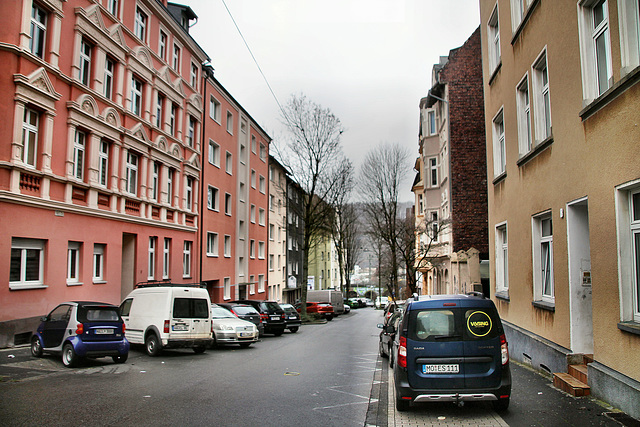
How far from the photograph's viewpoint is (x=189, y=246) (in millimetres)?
27703

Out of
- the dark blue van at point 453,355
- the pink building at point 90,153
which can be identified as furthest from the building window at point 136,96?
the dark blue van at point 453,355

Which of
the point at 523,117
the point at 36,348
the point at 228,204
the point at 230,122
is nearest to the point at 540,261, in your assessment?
the point at 523,117

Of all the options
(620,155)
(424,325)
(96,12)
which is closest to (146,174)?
(96,12)

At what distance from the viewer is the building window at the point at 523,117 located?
1270 centimetres

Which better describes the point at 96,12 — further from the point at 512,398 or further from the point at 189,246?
the point at 512,398

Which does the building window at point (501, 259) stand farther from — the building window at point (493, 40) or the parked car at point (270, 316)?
the parked car at point (270, 316)

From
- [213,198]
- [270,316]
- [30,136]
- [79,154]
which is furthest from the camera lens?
[213,198]

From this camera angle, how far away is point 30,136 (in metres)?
15.2

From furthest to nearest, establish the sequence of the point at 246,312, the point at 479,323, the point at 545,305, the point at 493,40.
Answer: the point at 246,312 → the point at 493,40 → the point at 545,305 → the point at 479,323

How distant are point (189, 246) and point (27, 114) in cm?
1361

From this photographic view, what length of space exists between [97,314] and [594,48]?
39.0ft

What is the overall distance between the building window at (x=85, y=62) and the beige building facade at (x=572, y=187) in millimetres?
13801

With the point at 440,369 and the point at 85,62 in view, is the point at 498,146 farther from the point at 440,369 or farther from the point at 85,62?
the point at 85,62

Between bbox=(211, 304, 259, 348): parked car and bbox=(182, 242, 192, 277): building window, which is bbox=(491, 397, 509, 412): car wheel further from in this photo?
bbox=(182, 242, 192, 277): building window
